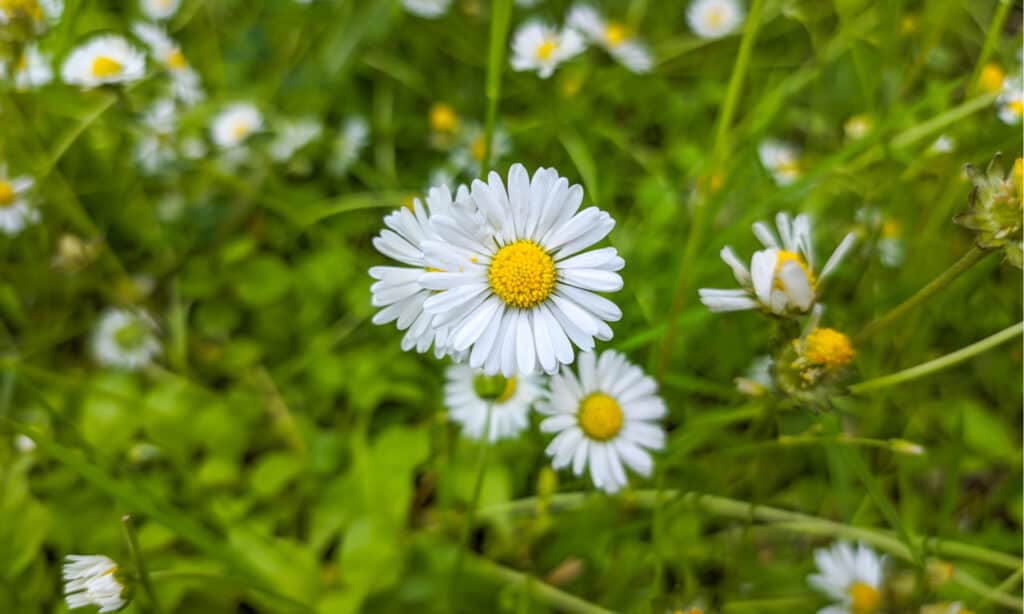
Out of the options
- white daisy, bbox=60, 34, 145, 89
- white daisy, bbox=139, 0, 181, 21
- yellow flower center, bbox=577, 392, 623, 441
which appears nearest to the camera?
yellow flower center, bbox=577, 392, 623, 441

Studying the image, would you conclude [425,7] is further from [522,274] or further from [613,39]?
[522,274]

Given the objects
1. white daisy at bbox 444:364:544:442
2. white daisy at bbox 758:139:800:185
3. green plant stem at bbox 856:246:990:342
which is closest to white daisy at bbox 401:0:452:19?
white daisy at bbox 758:139:800:185

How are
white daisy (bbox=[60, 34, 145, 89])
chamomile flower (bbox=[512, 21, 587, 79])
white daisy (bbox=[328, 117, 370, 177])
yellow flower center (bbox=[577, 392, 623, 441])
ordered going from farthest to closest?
white daisy (bbox=[328, 117, 370, 177]), chamomile flower (bbox=[512, 21, 587, 79]), white daisy (bbox=[60, 34, 145, 89]), yellow flower center (bbox=[577, 392, 623, 441])

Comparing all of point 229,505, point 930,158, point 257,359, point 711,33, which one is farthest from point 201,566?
point 711,33

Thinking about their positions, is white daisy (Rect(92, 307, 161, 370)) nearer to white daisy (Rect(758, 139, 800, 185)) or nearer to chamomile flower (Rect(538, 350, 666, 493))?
chamomile flower (Rect(538, 350, 666, 493))

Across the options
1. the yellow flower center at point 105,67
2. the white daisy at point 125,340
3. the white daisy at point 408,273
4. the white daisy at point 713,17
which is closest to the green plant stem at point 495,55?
the white daisy at point 408,273

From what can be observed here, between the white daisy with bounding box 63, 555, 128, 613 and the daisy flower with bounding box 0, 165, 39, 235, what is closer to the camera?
the white daisy with bounding box 63, 555, 128, 613
